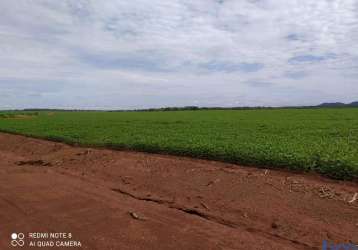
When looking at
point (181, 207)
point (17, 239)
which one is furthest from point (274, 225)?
point (17, 239)

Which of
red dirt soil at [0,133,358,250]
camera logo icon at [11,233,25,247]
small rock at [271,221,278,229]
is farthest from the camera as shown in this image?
small rock at [271,221,278,229]

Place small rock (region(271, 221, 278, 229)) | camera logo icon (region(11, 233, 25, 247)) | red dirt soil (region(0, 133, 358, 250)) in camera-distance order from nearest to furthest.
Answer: camera logo icon (region(11, 233, 25, 247)) < red dirt soil (region(0, 133, 358, 250)) < small rock (region(271, 221, 278, 229))

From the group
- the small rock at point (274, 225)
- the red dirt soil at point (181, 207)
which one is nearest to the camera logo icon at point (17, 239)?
the red dirt soil at point (181, 207)

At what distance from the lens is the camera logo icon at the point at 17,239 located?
5.48 m

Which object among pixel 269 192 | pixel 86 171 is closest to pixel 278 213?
pixel 269 192

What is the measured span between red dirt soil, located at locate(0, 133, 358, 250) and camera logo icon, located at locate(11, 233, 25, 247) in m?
0.08

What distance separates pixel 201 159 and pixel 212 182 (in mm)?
3418

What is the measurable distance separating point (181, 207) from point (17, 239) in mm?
3255

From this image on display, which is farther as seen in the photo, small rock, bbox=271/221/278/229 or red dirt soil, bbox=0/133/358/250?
small rock, bbox=271/221/278/229

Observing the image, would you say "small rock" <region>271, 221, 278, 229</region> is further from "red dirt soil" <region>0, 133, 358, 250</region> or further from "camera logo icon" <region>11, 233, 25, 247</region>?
"camera logo icon" <region>11, 233, 25, 247</region>

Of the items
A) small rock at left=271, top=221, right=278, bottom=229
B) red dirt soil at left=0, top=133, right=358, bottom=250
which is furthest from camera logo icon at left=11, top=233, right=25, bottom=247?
small rock at left=271, top=221, right=278, bottom=229

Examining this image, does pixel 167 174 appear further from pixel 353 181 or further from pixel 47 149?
pixel 47 149

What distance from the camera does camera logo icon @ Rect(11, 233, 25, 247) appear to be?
5484mm

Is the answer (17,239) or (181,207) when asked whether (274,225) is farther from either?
(17,239)
